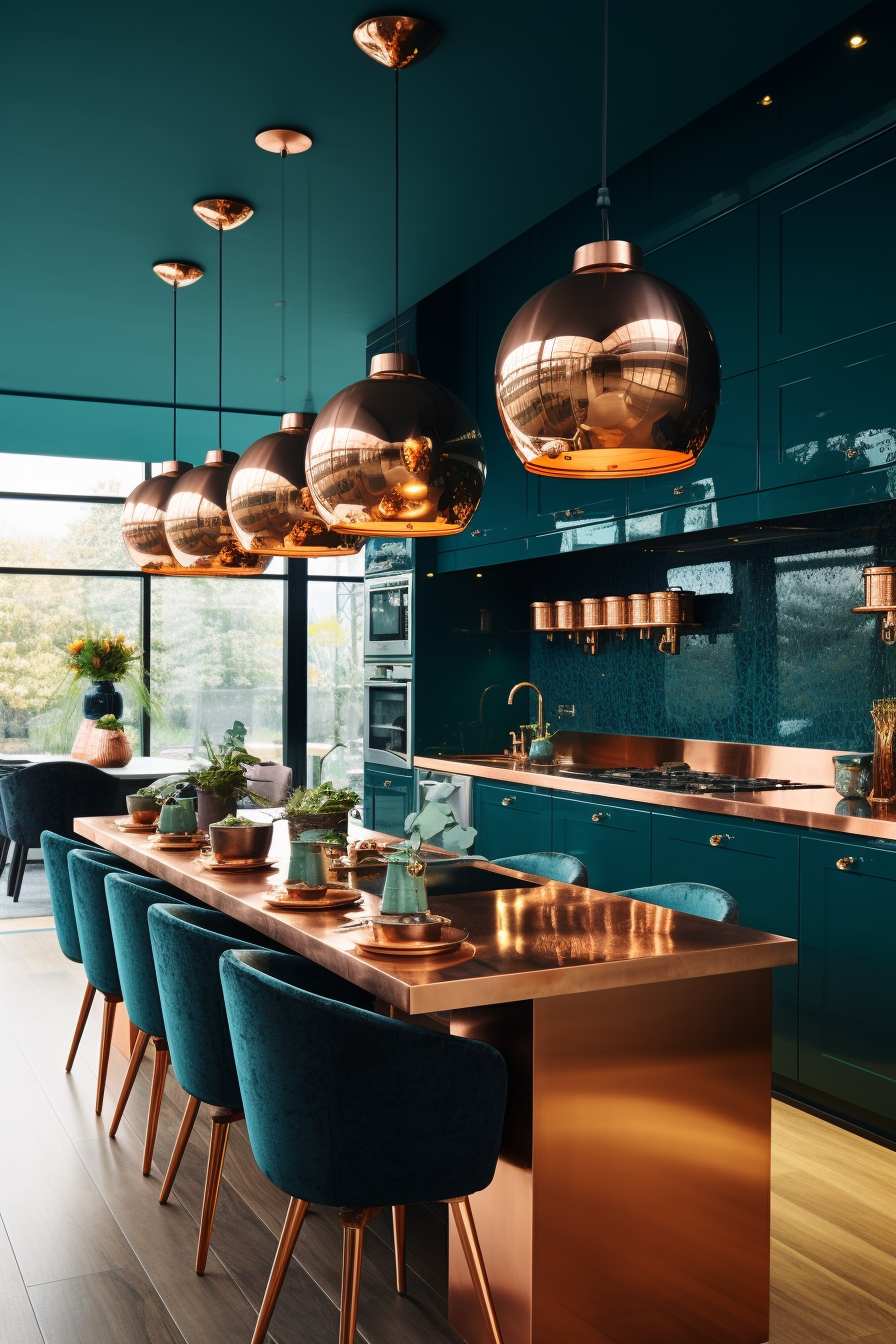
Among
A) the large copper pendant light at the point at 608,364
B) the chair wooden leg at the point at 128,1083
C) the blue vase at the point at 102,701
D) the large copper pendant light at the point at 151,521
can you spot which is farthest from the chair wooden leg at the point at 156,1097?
the blue vase at the point at 102,701

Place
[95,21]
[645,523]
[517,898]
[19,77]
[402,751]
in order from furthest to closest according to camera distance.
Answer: [402,751]
[645,523]
[19,77]
[95,21]
[517,898]

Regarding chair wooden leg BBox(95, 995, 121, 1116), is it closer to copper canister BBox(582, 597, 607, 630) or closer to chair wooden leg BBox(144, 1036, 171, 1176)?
chair wooden leg BBox(144, 1036, 171, 1176)

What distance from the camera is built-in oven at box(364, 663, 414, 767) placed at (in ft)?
18.9

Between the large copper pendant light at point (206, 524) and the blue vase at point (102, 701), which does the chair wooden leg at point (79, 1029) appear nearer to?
the large copper pendant light at point (206, 524)

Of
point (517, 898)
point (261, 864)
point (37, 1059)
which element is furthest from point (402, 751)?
point (517, 898)

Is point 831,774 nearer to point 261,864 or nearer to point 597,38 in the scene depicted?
point 261,864

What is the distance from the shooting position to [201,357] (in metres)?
6.13

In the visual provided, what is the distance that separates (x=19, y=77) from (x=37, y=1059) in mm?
3008

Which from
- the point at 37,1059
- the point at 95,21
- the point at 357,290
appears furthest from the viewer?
the point at 357,290

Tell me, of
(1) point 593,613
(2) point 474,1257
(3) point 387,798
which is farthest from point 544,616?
(2) point 474,1257

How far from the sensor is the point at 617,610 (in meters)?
5.04

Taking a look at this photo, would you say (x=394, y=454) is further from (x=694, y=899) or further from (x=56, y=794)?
(x=56, y=794)

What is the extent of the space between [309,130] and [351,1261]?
309 cm

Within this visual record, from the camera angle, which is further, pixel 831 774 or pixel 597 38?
pixel 831 774
